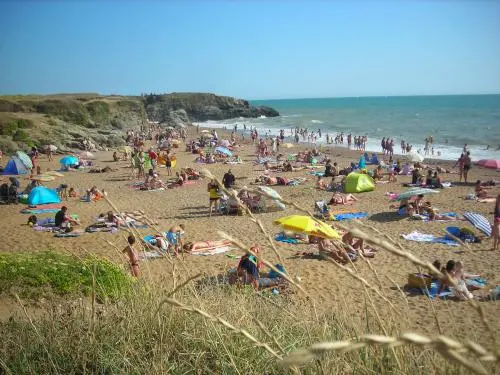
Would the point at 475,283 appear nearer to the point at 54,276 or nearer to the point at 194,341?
the point at 194,341

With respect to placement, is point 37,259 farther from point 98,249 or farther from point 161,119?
point 161,119

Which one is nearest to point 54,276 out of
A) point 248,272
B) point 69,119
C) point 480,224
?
point 248,272

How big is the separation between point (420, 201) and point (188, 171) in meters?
12.0

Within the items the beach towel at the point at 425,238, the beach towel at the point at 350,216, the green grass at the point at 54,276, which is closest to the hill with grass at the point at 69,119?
the beach towel at the point at 350,216

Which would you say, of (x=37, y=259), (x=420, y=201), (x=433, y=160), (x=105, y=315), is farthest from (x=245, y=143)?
(x=105, y=315)

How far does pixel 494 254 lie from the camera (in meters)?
9.84

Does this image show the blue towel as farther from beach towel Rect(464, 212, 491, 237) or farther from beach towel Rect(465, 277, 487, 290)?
beach towel Rect(464, 212, 491, 237)

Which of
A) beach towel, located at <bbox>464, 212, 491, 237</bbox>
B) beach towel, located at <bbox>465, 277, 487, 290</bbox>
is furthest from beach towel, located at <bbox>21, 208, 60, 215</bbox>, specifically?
beach towel, located at <bbox>464, 212, 491, 237</bbox>

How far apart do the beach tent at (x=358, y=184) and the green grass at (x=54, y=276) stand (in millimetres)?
13067

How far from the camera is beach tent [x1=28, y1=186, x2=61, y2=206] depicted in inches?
598

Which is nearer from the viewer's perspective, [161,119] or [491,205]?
[491,205]

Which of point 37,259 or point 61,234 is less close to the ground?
point 37,259

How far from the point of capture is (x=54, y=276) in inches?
227

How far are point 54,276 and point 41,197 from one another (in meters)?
11.0
